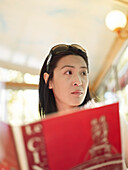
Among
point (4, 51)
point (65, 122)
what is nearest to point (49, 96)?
point (65, 122)

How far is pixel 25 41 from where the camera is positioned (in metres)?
4.56

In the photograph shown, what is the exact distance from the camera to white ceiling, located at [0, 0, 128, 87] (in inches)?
153

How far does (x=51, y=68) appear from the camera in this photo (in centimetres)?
104

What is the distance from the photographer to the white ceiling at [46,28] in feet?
12.8

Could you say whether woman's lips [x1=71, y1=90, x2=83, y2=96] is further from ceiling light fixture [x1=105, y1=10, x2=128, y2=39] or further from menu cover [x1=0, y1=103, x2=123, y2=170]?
ceiling light fixture [x1=105, y1=10, x2=128, y2=39]

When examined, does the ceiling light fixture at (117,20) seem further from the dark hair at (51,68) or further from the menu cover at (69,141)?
the menu cover at (69,141)

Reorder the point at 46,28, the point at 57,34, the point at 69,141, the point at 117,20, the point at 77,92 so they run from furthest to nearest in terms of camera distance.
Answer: the point at 57,34, the point at 46,28, the point at 117,20, the point at 77,92, the point at 69,141

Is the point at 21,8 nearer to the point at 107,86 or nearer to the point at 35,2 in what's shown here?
the point at 35,2

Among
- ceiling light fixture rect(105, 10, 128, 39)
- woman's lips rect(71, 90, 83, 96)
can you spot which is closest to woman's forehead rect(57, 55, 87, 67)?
woman's lips rect(71, 90, 83, 96)

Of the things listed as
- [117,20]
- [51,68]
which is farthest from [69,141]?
[117,20]

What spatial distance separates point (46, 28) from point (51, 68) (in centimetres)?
335

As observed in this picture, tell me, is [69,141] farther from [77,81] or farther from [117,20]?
[117,20]

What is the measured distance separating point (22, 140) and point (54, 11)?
3729 mm

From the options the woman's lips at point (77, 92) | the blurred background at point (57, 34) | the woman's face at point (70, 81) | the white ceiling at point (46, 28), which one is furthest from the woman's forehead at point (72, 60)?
the white ceiling at point (46, 28)
